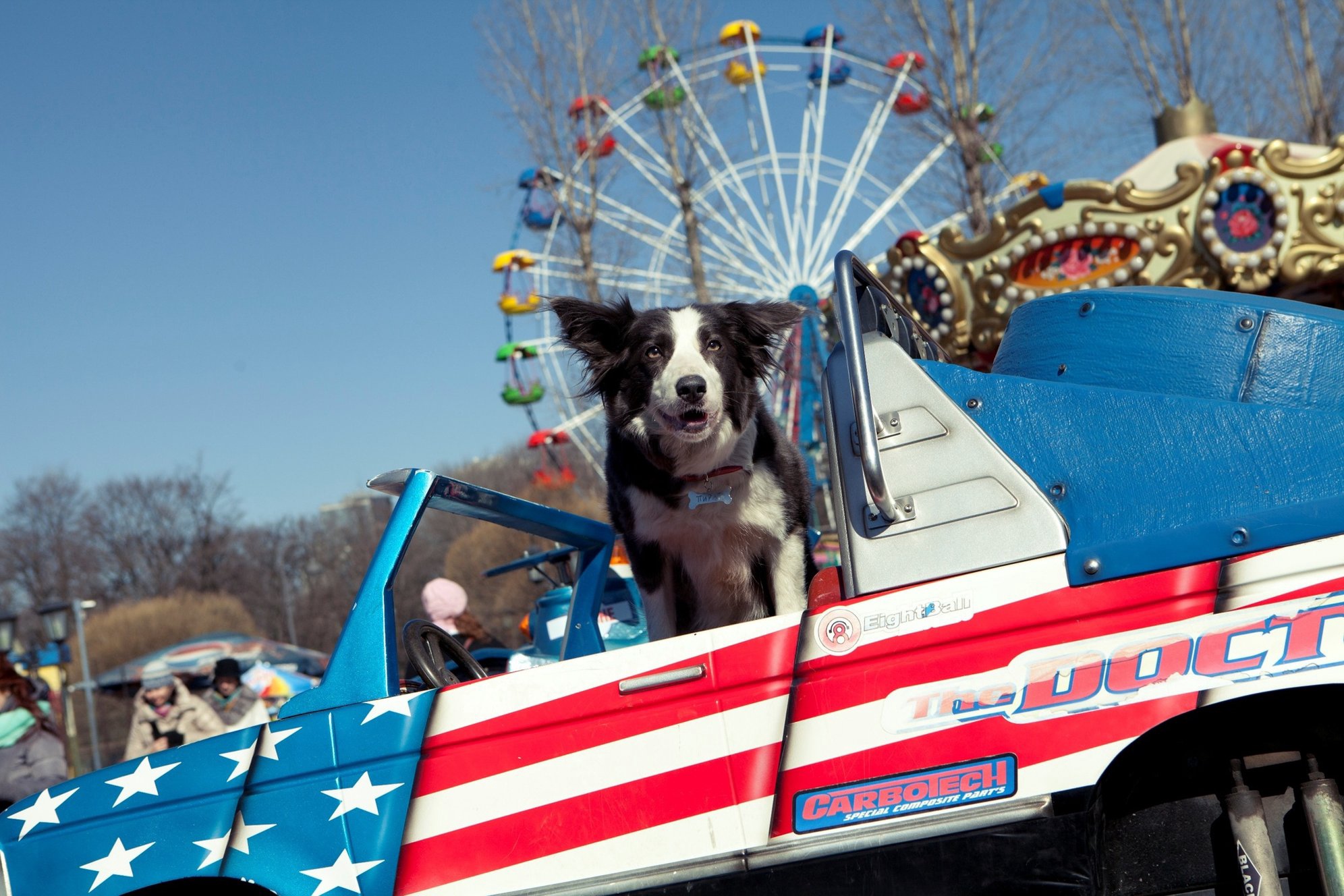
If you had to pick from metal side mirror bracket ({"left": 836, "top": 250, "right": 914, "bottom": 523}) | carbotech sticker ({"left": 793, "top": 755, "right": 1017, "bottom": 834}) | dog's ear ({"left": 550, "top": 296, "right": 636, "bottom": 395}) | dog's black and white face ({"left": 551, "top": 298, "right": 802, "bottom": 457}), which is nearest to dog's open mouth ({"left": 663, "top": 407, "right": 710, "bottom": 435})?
dog's black and white face ({"left": 551, "top": 298, "right": 802, "bottom": 457})

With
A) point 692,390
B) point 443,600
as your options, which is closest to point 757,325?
point 692,390

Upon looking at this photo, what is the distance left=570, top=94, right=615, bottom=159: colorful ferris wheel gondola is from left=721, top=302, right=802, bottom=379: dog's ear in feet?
49.8

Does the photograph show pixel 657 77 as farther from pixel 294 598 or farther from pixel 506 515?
pixel 294 598

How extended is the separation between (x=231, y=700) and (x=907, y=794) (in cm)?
712

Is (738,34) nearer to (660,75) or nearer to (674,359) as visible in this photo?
(660,75)

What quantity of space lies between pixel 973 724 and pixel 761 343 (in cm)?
215

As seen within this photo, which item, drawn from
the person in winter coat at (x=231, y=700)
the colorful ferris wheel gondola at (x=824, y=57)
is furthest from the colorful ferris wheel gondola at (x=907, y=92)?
the person in winter coat at (x=231, y=700)

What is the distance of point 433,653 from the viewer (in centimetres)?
307

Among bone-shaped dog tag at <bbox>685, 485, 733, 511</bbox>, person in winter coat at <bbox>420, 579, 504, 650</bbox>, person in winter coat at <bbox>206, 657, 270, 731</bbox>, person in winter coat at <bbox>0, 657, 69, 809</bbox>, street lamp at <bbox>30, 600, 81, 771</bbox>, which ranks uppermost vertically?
bone-shaped dog tag at <bbox>685, 485, 733, 511</bbox>

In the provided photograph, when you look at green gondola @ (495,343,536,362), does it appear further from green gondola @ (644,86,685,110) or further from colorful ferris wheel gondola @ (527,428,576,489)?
green gondola @ (644,86,685,110)

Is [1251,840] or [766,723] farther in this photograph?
[766,723]

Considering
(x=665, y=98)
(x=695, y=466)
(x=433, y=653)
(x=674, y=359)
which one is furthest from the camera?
(x=665, y=98)

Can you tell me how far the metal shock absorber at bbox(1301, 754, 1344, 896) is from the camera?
209 cm

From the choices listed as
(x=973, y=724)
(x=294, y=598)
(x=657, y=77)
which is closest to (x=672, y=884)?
(x=973, y=724)
